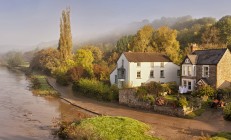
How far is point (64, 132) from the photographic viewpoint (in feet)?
91.7

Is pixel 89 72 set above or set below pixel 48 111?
above

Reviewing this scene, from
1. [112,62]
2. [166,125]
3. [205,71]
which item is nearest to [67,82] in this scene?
→ [112,62]

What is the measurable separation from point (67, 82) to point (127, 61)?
2126cm

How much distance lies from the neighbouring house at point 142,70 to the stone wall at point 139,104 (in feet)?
18.1

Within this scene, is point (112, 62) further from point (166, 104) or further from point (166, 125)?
point (166, 125)

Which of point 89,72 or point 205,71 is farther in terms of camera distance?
point 89,72

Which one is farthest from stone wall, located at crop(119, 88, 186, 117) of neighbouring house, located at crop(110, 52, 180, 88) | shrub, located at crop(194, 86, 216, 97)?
shrub, located at crop(194, 86, 216, 97)

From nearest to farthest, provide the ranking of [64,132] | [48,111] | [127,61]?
[64,132] < [48,111] < [127,61]

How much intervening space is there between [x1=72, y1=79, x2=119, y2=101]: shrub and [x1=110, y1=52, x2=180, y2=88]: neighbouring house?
2998 millimetres

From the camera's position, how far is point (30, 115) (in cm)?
3734

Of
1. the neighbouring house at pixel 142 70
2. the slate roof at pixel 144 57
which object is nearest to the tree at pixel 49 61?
the neighbouring house at pixel 142 70

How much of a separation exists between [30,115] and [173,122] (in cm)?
1703

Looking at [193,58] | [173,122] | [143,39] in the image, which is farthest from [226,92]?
[143,39]

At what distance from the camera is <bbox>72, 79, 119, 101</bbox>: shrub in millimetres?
45750
